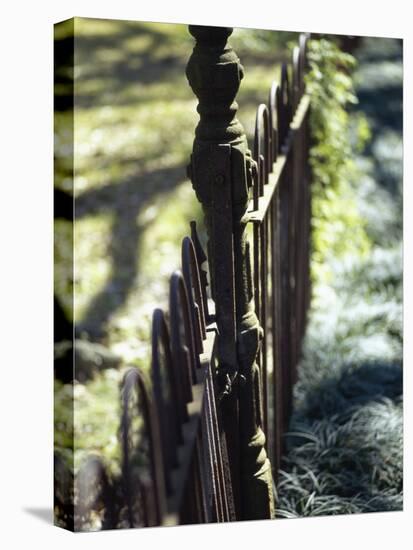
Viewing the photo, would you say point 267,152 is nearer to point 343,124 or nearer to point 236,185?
point 236,185

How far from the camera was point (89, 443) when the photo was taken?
174 inches

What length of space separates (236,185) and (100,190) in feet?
10.5

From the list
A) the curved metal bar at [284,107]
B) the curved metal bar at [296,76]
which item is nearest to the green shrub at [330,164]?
the curved metal bar at [296,76]

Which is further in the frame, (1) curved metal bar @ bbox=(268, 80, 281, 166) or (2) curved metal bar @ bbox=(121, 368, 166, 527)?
(1) curved metal bar @ bbox=(268, 80, 281, 166)

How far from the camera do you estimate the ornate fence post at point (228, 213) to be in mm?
2936

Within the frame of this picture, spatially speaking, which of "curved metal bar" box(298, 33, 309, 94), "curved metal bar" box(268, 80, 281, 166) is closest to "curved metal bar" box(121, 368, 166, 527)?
"curved metal bar" box(268, 80, 281, 166)

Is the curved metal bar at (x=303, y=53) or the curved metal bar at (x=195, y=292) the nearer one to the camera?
the curved metal bar at (x=195, y=292)

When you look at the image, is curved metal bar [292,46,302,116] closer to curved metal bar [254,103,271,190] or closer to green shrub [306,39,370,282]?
green shrub [306,39,370,282]

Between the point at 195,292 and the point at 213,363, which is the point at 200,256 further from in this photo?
the point at 213,363

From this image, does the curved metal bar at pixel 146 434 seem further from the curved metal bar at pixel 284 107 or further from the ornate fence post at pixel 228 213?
the curved metal bar at pixel 284 107

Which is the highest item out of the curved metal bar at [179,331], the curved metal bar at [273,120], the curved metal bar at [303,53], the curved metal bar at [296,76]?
the curved metal bar at [303,53]

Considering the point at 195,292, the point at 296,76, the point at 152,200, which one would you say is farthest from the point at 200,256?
the point at 152,200

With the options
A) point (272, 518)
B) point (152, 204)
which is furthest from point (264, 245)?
point (152, 204)

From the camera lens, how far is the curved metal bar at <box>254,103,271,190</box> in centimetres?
322
